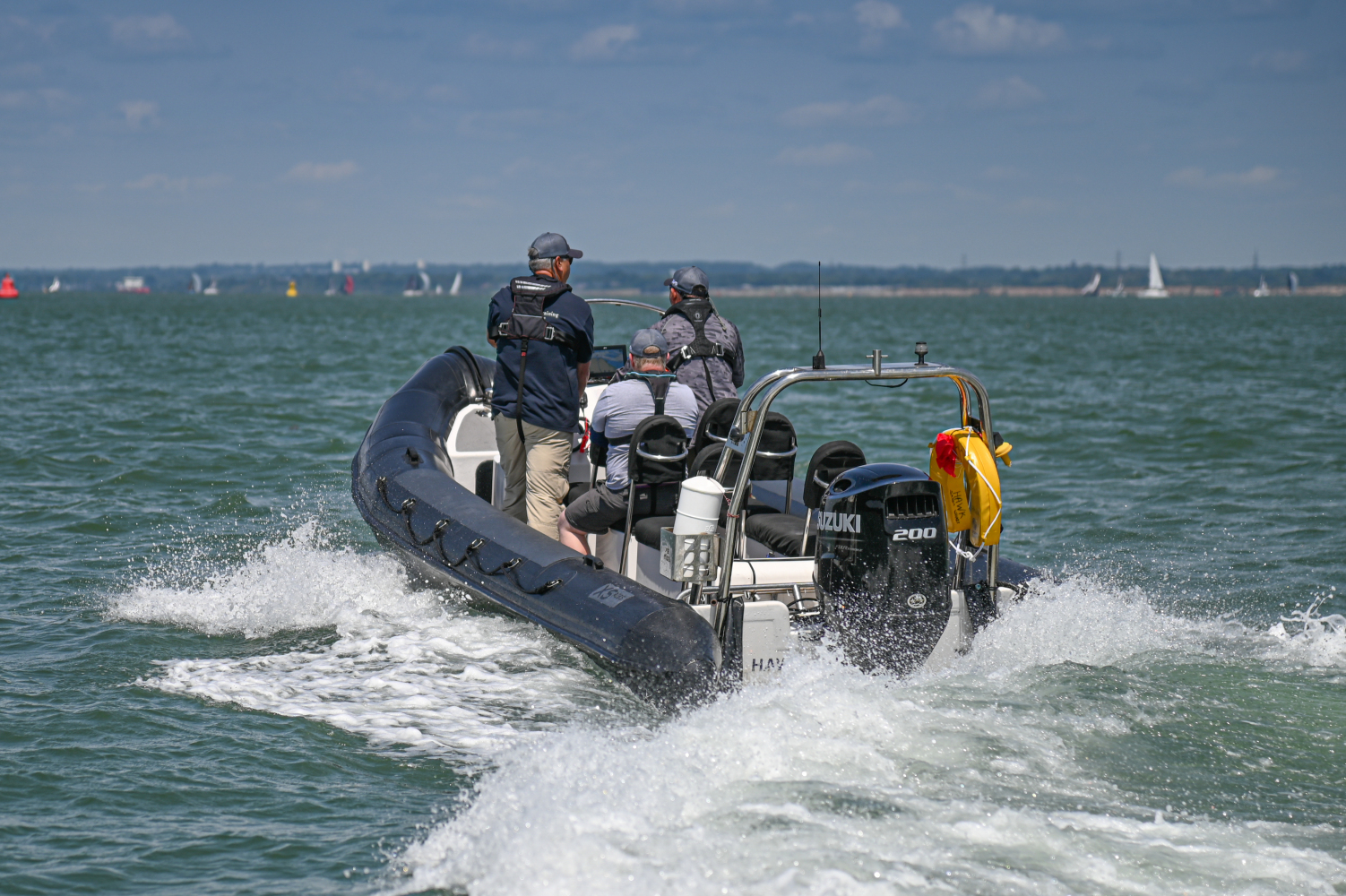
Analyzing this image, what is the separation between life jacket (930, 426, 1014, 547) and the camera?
16.7 ft

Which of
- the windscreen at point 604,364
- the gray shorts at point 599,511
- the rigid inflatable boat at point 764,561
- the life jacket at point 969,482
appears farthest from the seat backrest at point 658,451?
the windscreen at point 604,364

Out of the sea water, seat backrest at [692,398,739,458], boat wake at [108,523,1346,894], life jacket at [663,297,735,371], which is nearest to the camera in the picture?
boat wake at [108,523,1346,894]

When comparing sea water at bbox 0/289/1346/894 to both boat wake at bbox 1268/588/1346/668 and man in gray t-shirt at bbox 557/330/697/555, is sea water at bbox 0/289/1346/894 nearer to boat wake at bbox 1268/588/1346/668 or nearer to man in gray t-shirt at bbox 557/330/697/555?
boat wake at bbox 1268/588/1346/668

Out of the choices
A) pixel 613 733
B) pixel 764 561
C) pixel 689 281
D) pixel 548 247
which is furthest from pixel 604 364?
pixel 613 733

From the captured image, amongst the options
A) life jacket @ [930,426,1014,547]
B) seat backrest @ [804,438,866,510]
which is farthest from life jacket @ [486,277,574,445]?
life jacket @ [930,426,1014,547]

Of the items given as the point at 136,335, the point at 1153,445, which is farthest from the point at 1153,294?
the point at 1153,445

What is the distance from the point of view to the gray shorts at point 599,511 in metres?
5.82

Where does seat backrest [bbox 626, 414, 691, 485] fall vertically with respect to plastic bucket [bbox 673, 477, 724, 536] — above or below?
above

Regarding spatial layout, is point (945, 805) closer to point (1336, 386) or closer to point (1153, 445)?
point (1153, 445)

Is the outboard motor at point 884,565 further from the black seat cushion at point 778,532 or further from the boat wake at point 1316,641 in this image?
the boat wake at point 1316,641

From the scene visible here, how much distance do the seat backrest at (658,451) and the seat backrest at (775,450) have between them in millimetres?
319

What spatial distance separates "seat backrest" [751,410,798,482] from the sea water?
102 cm

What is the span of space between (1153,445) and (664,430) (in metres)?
10.1

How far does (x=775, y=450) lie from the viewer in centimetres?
558
